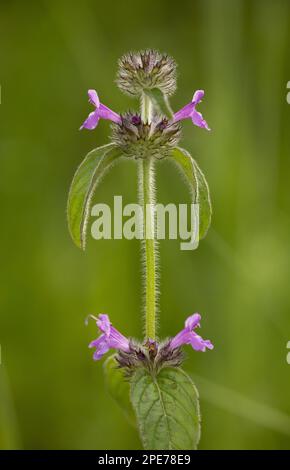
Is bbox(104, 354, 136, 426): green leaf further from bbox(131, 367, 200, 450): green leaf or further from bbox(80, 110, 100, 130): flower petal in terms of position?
bbox(80, 110, 100, 130): flower petal

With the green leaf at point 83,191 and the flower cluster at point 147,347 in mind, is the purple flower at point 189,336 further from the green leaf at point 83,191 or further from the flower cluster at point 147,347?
the green leaf at point 83,191

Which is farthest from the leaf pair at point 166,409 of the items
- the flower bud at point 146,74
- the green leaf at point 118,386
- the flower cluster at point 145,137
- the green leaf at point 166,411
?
the flower bud at point 146,74

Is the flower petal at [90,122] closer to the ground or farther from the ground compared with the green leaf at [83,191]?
farther from the ground

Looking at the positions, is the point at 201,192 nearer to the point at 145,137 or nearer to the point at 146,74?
the point at 145,137

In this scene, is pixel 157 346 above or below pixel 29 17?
below

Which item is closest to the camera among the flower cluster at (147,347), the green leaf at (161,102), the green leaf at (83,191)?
the green leaf at (161,102)

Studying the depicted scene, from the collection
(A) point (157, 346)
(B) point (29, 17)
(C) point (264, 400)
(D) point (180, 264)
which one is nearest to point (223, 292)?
(D) point (180, 264)

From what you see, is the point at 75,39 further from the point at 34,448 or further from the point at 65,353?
the point at 34,448
